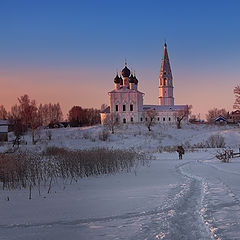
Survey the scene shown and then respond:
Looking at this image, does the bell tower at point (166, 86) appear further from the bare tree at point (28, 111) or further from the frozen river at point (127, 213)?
the frozen river at point (127, 213)

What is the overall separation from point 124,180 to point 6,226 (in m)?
5.43

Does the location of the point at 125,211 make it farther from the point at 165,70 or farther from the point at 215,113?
the point at 215,113

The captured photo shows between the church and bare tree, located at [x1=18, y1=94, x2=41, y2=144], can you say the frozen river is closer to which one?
bare tree, located at [x1=18, y1=94, x2=41, y2=144]

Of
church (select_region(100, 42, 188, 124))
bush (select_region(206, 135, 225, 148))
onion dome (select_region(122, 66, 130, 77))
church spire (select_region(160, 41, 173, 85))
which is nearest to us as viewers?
bush (select_region(206, 135, 225, 148))

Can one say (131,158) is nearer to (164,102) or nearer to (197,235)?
(197,235)

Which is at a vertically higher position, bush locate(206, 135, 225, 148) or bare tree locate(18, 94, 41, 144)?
bare tree locate(18, 94, 41, 144)

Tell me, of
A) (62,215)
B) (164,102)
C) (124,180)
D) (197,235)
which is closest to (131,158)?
→ (124,180)

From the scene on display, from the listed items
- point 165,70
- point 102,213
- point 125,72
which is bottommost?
point 102,213

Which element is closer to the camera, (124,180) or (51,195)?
(51,195)

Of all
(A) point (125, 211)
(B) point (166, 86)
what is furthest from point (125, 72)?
(A) point (125, 211)

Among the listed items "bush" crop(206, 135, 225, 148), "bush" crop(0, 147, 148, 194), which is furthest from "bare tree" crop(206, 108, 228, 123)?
"bush" crop(0, 147, 148, 194)

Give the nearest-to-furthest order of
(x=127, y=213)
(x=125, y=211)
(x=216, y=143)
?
(x=127, y=213), (x=125, y=211), (x=216, y=143)

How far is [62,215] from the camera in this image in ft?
17.5

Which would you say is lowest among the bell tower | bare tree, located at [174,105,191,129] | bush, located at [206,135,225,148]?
bush, located at [206,135,225,148]
